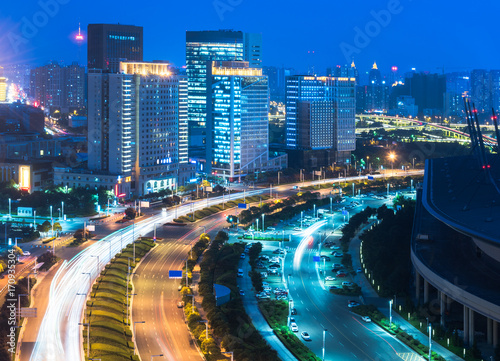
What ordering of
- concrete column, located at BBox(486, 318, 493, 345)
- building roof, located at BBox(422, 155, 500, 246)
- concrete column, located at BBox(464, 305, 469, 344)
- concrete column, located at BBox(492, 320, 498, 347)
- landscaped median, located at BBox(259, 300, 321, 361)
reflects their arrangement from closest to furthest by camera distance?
1. concrete column, located at BBox(492, 320, 498, 347)
2. landscaped median, located at BBox(259, 300, 321, 361)
3. concrete column, located at BBox(486, 318, 493, 345)
4. concrete column, located at BBox(464, 305, 469, 344)
5. building roof, located at BBox(422, 155, 500, 246)

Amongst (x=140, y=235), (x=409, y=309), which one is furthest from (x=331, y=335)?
(x=140, y=235)

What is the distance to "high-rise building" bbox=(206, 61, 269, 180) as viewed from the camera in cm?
6794

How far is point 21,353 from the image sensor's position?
27109mm

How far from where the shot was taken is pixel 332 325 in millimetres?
30953

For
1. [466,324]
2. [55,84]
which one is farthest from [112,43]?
[466,324]

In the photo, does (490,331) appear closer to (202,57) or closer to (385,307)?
(385,307)

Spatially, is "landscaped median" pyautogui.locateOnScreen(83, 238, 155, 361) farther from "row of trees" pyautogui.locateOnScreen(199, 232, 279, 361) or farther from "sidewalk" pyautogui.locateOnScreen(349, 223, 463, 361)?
"sidewalk" pyautogui.locateOnScreen(349, 223, 463, 361)

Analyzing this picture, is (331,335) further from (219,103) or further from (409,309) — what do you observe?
(219,103)

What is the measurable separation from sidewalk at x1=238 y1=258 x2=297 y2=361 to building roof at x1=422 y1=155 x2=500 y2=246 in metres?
8.39

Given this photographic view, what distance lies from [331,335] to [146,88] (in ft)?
113

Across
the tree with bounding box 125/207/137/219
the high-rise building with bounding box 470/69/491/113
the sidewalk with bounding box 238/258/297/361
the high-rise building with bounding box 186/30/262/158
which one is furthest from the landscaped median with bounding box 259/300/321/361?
the high-rise building with bounding box 470/69/491/113

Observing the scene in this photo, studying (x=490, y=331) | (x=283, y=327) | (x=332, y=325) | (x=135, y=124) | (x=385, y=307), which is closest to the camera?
(x=490, y=331)

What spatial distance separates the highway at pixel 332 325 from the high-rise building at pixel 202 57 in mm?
37772

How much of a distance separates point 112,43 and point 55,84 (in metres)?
26.4
